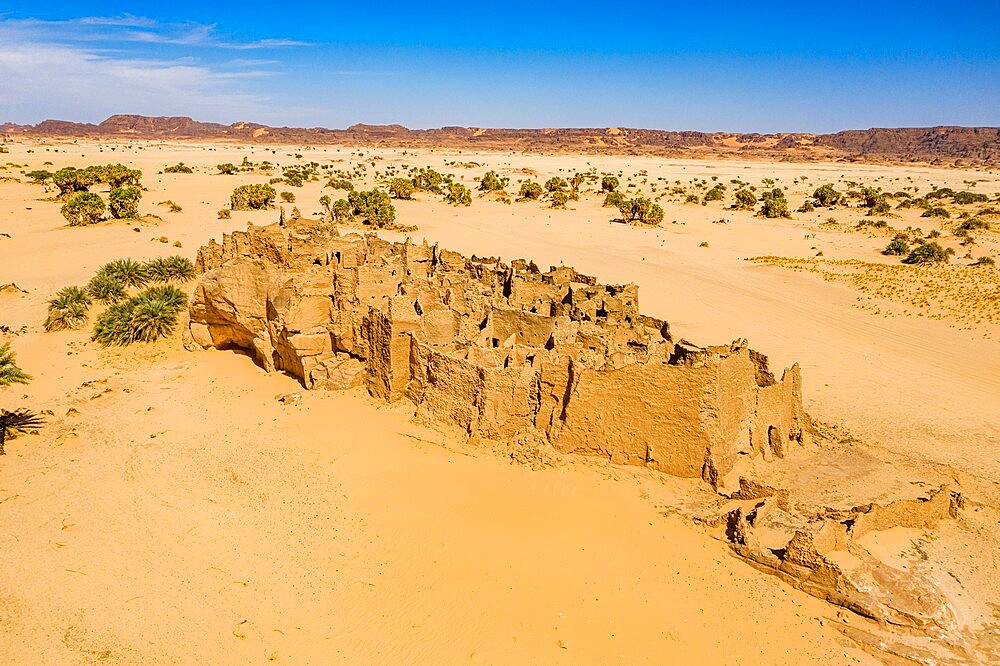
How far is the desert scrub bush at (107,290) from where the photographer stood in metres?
16.5

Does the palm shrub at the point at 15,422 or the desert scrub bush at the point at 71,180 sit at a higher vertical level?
the desert scrub bush at the point at 71,180

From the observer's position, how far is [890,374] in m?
15.5

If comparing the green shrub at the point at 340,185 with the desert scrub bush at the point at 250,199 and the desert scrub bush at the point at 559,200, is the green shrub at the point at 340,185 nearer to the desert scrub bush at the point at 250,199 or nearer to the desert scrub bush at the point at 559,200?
the desert scrub bush at the point at 250,199

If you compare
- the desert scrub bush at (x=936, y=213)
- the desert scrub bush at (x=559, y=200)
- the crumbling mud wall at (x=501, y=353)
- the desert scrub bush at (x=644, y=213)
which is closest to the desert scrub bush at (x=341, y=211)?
the desert scrub bush at (x=559, y=200)

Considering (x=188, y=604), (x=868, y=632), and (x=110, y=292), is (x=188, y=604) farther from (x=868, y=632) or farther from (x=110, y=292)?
(x=110, y=292)

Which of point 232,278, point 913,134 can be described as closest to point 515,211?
point 232,278

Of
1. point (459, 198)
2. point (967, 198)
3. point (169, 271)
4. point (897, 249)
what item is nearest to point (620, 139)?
point (967, 198)

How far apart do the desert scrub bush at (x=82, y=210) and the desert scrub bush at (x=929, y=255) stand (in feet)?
130

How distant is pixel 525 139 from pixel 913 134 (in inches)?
3816

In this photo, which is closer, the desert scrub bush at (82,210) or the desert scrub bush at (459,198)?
the desert scrub bush at (82,210)

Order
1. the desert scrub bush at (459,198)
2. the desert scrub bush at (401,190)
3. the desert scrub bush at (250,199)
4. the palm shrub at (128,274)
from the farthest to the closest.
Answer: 1. the desert scrub bush at (401,190)
2. the desert scrub bush at (459,198)
3. the desert scrub bush at (250,199)
4. the palm shrub at (128,274)

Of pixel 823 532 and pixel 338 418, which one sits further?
pixel 338 418

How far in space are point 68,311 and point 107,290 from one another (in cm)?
182

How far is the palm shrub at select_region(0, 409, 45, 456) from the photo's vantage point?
9656 millimetres
